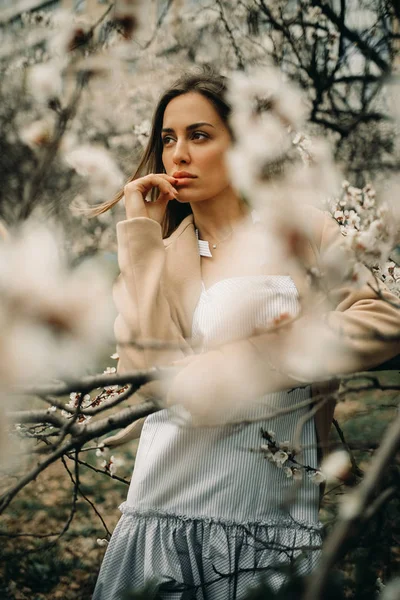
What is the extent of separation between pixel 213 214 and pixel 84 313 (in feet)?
2.73

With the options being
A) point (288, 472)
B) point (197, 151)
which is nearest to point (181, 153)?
point (197, 151)

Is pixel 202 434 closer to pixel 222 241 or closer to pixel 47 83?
pixel 222 241

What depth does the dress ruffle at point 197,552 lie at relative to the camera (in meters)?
1.13

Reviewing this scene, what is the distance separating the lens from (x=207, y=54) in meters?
4.25

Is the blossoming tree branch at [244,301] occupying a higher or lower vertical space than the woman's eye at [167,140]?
lower

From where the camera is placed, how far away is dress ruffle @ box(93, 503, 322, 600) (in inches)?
44.6

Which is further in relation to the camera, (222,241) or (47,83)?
(47,83)

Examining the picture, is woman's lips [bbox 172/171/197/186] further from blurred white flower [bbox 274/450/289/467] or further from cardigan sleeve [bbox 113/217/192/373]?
blurred white flower [bbox 274/450/289/467]

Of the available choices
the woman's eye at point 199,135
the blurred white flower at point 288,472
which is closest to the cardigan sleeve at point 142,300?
the woman's eye at point 199,135

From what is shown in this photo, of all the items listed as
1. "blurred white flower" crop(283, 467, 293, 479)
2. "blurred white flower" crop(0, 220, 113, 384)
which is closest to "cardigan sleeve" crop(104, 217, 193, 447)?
"blurred white flower" crop(283, 467, 293, 479)

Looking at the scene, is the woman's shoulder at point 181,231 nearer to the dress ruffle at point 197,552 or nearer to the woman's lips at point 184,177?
the woman's lips at point 184,177

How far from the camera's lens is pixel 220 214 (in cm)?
135

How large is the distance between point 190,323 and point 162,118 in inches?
21.0

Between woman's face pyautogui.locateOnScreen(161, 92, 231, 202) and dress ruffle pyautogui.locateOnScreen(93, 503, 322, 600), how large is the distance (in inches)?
26.6
